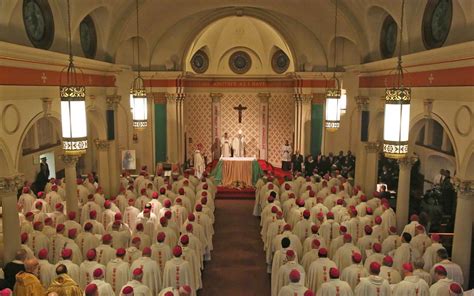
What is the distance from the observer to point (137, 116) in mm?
12906

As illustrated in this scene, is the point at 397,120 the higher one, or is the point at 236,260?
the point at 397,120

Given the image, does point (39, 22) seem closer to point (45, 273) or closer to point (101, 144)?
point (101, 144)

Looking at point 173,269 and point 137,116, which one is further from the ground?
point 137,116

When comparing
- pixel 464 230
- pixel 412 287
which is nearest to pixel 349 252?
pixel 412 287

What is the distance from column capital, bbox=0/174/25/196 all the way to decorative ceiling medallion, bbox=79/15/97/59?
632cm

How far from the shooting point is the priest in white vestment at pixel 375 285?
8312 millimetres

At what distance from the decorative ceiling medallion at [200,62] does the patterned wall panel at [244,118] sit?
2.08 metres

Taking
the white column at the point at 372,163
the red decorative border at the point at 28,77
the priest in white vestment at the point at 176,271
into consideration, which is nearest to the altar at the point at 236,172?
the white column at the point at 372,163

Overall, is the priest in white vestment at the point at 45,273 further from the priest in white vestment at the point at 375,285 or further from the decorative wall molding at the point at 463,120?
the decorative wall molding at the point at 463,120

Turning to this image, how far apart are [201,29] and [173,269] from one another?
50.2ft

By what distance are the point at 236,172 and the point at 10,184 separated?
12.1m

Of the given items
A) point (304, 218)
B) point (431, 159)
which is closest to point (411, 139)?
point (304, 218)

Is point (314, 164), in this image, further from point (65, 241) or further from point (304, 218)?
point (65, 241)

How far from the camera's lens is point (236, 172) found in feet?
68.8
